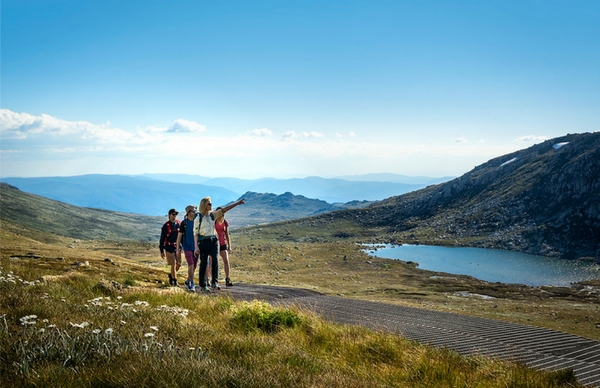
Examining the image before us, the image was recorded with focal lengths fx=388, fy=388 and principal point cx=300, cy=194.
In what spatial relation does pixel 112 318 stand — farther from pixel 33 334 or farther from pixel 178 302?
pixel 178 302

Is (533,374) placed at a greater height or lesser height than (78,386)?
lesser

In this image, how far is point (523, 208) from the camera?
134m

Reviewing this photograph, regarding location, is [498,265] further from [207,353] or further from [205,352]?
[207,353]

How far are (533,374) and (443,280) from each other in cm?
6457

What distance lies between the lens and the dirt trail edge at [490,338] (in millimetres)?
8484

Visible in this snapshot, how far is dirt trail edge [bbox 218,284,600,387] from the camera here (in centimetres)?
848

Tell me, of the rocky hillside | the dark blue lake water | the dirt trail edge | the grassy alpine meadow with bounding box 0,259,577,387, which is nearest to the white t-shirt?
the dirt trail edge

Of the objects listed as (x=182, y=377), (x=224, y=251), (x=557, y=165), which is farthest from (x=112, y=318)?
(x=557, y=165)

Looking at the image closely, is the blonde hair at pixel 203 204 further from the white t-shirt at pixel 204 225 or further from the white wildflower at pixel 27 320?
the white wildflower at pixel 27 320

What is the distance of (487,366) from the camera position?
6938 millimetres

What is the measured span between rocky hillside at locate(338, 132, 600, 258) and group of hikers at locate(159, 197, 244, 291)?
344ft

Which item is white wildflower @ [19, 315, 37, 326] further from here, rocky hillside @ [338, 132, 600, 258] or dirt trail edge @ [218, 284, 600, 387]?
rocky hillside @ [338, 132, 600, 258]

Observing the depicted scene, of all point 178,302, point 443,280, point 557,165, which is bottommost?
point 443,280

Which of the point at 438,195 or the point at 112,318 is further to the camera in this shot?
the point at 438,195
